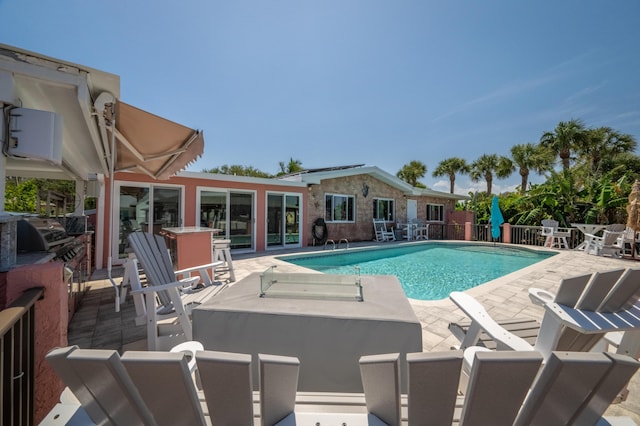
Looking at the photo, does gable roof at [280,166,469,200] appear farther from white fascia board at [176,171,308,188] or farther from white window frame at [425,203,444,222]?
white window frame at [425,203,444,222]

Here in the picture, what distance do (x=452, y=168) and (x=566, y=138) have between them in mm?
9447

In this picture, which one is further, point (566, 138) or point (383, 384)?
point (566, 138)

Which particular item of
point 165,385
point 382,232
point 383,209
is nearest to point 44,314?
point 165,385

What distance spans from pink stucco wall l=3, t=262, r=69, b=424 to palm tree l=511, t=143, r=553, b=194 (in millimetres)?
22922

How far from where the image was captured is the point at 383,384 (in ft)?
2.73

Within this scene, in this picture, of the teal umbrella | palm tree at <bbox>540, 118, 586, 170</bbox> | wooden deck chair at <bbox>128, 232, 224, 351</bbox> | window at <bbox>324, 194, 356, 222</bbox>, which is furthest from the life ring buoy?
palm tree at <bbox>540, 118, 586, 170</bbox>

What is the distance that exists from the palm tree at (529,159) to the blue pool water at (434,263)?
10.5m

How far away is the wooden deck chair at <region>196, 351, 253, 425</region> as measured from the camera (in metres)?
0.74

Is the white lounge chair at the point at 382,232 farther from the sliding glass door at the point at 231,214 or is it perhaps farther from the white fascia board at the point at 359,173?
the sliding glass door at the point at 231,214

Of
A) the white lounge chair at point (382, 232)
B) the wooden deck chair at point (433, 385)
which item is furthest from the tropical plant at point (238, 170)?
the wooden deck chair at point (433, 385)

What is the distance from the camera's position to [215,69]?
8609 millimetres

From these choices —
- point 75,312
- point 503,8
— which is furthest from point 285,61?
point 75,312

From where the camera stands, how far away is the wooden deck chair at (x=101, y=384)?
27.3 inches

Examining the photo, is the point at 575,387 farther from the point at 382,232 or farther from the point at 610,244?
the point at 382,232
